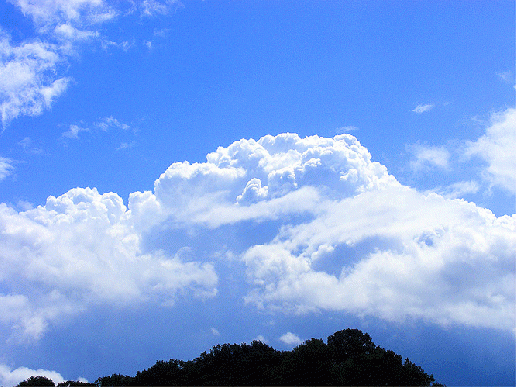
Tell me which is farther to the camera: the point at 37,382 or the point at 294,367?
the point at 37,382

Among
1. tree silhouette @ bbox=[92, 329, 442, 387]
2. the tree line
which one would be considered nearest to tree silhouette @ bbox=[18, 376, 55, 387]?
the tree line

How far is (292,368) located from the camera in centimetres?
5488

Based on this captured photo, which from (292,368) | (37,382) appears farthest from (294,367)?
(37,382)

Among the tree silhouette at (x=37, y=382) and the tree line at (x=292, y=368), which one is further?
the tree silhouette at (x=37, y=382)

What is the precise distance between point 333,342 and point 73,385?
39574 mm

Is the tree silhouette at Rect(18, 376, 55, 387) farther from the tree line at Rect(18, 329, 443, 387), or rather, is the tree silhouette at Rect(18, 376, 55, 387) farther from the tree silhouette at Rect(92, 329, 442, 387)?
the tree silhouette at Rect(92, 329, 442, 387)

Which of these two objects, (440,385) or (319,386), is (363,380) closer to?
(319,386)

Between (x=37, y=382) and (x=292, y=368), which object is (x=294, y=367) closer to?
(x=292, y=368)

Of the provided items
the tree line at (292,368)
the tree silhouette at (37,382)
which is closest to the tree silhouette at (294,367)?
the tree line at (292,368)

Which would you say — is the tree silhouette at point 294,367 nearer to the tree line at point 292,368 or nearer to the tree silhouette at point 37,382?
the tree line at point 292,368

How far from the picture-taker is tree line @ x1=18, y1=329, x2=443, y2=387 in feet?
173

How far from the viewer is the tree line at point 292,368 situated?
5262 cm

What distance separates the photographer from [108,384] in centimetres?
6762

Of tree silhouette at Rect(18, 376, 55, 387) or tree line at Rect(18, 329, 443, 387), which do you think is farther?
tree silhouette at Rect(18, 376, 55, 387)
